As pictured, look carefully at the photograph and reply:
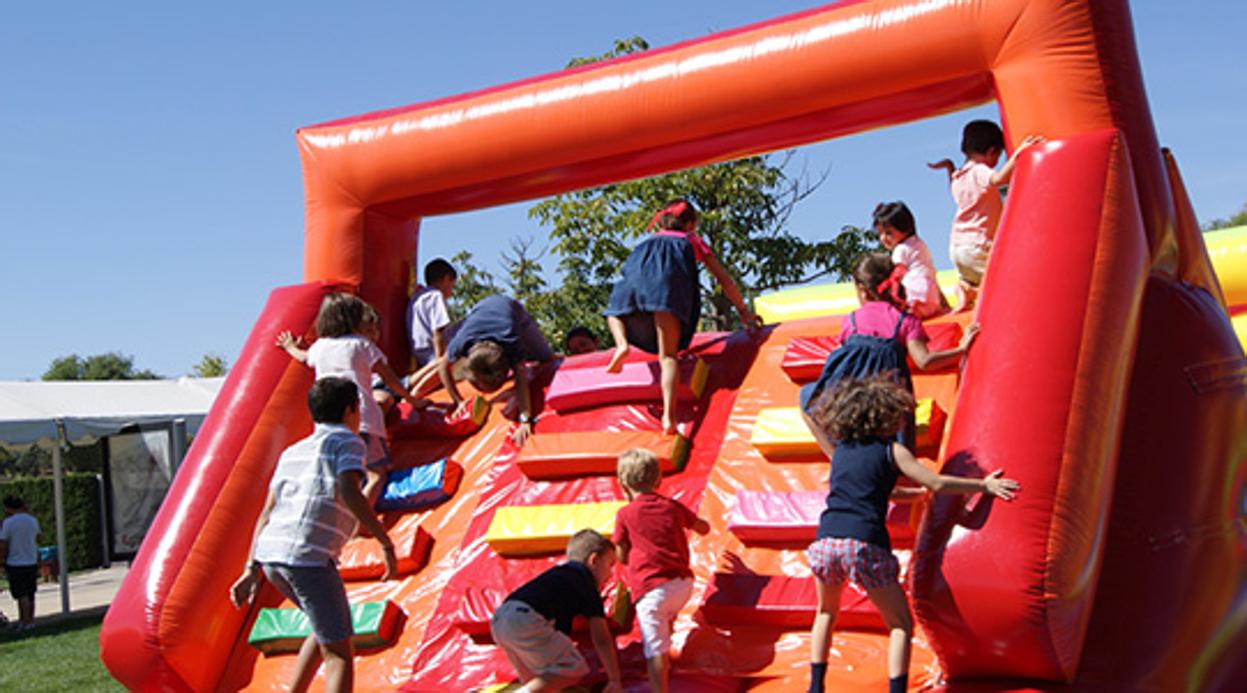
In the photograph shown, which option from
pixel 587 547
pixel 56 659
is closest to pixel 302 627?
pixel 587 547

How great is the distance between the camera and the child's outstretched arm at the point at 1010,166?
473cm

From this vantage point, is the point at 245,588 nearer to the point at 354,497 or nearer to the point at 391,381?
the point at 354,497

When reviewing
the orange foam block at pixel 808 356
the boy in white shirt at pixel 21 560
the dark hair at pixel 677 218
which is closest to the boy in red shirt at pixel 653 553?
the orange foam block at pixel 808 356

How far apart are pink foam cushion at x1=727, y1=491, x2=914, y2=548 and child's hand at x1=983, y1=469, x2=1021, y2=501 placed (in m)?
0.77

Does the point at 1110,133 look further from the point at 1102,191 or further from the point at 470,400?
the point at 470,400

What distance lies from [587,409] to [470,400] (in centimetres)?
76

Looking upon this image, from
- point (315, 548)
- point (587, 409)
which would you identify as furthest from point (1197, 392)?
point (315, 548)

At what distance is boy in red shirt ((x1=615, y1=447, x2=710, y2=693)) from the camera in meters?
4.42

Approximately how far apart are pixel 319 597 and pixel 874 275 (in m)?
2.37

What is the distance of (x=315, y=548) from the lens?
13.4 ft

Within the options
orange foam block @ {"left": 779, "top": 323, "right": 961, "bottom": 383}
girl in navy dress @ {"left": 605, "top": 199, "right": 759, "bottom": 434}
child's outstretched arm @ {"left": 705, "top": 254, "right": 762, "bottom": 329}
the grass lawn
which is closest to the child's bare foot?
girl in navy dress @ {"left": 605, "top": 199, "right": 759, "bottom": 434}

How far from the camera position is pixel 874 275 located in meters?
4.76

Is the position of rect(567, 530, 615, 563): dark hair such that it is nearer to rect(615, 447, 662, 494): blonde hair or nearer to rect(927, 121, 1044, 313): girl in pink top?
rect(615, 447, 662, 494): blonde hair

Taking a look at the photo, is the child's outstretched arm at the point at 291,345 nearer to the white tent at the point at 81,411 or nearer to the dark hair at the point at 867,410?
the dark hair at the point at 867,410
